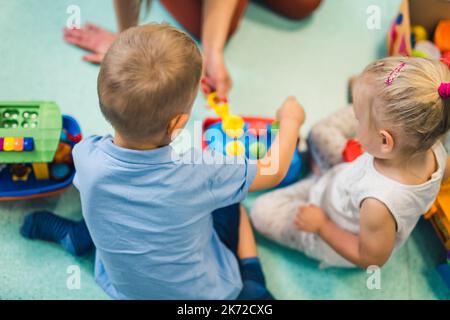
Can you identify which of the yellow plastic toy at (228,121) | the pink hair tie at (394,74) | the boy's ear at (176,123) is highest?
the pink hair tie at (394,74)

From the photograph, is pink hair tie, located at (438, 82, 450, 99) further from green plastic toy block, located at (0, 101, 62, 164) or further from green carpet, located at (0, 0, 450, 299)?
green plastic toy block, located at (0, 101, 62, 164)

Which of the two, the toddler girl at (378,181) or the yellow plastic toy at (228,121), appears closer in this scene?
the toddler girl at (378,181)

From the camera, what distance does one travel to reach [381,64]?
2.18ft

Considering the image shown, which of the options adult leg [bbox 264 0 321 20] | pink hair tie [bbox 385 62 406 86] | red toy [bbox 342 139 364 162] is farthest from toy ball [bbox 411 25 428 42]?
pink hair tie [bbox 385 62 406 86]

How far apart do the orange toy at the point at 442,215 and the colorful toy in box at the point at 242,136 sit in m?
0.27

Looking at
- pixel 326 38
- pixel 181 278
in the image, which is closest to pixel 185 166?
pixel 181 278

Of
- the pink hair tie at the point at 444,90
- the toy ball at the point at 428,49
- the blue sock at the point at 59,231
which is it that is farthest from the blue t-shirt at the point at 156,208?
the toy ball at the point at 428,49

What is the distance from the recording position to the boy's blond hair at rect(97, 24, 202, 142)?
1.76 feet

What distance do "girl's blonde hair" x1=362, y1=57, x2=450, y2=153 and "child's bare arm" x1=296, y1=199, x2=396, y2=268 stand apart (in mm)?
124

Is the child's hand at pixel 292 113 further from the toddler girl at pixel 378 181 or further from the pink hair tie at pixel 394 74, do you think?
the pink hair tie at pixel 394 74

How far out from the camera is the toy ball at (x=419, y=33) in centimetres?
116

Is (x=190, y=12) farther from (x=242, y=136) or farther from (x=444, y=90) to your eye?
(x=444, y=90)

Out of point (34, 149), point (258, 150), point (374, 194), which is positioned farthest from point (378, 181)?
point (34, 149)

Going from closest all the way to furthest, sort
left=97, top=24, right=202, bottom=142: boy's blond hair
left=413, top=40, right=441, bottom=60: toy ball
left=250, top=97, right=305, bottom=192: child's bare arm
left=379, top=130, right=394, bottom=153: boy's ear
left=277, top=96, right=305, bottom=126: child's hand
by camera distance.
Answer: left=97, top=24, right=202, bottom=142: boy's blond hair < left=379, top=130, right=394, bottom=153: boy's ear < left=250, top=97, right=305, bottom=192: child's bare arm < left=277, top=96, right=305, bottom=126: child's hand < left=413, top=40, right=441, bottom=60: toy ball
